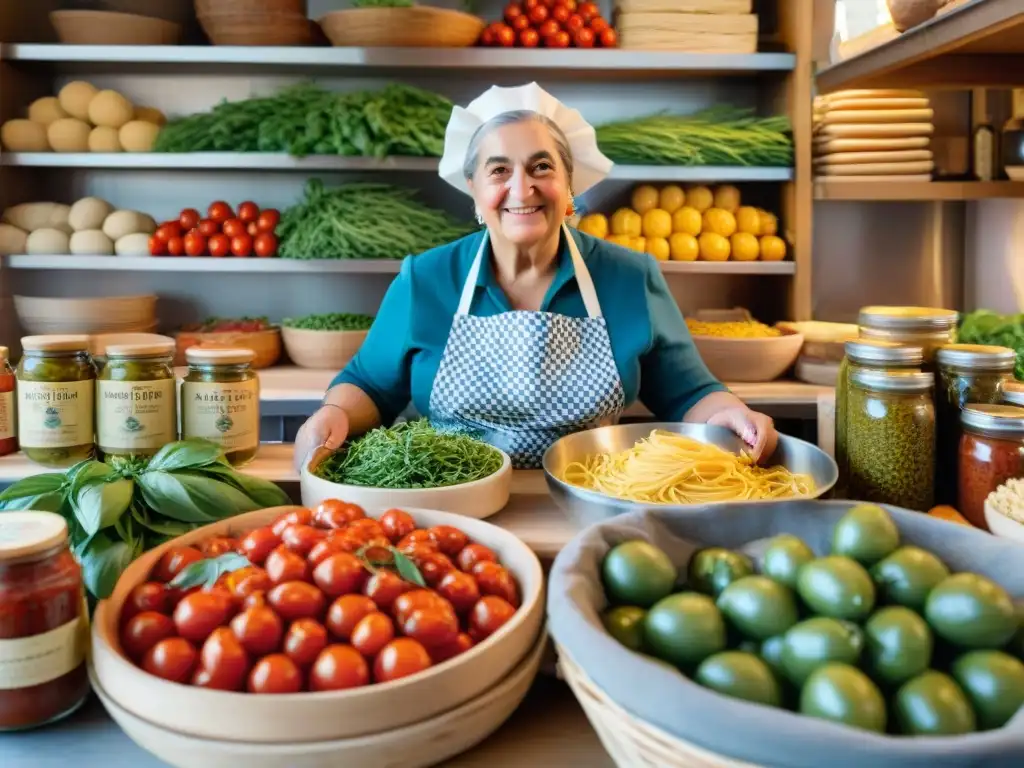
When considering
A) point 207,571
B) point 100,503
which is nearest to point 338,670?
point 207,571

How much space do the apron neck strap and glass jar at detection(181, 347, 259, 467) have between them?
75 cm

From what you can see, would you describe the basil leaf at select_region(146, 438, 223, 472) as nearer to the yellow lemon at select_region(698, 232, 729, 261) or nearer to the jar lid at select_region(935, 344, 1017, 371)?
the jar lid at select_region(935, 344, 1017, 371)

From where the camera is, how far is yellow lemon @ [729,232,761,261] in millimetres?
3621

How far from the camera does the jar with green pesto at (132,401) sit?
5.48 ft

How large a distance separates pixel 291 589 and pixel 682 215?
2945 mm

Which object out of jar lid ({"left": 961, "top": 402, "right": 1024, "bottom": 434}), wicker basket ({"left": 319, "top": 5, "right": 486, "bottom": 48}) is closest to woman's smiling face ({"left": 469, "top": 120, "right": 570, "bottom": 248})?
jar lid ({"left": 961, "top": 402, "right": 1024, "bottom": 434})

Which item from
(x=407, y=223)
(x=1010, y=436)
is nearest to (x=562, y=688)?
(x=1010, y=436)

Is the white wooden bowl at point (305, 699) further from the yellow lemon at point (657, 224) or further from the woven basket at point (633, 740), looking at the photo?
the yellow lemon at point (657, 224)

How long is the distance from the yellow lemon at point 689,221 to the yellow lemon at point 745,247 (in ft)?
0.53

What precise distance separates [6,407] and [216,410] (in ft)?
1.48

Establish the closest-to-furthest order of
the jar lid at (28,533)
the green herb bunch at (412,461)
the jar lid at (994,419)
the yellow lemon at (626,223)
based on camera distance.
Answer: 1. the jar lid at (28,533)
2. the jar lid at (994,419)
3. the green herb bunch at (412,461)
4. the yellow lemon at (626,223)

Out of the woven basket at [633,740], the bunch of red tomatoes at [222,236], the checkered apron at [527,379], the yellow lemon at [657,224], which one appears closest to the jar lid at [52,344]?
the checkered apron at [527,379]

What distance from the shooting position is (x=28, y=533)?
1038 millimetres

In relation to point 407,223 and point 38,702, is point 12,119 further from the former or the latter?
point 38,702
